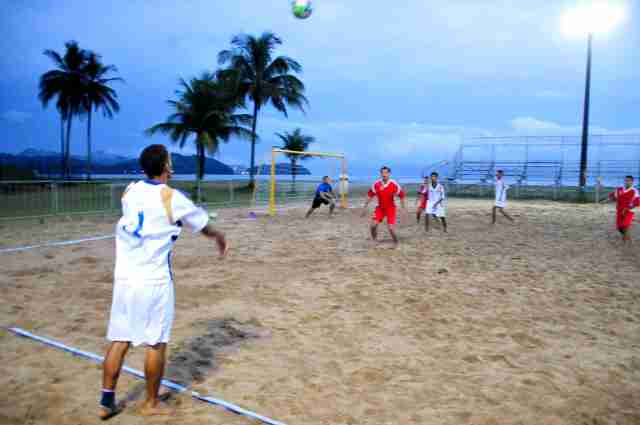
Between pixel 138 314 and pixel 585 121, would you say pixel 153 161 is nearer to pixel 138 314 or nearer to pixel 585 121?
pixel 138 314

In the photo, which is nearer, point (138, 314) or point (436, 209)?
point (138, 314)

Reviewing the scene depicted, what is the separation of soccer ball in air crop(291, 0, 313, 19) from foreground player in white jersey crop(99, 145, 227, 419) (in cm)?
795

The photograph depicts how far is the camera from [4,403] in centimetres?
315

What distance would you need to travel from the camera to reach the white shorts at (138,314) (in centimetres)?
285

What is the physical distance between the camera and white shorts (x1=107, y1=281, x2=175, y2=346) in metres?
2.85

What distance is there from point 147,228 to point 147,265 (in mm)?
220

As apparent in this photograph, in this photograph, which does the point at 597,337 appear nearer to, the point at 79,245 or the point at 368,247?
the point at 368,247

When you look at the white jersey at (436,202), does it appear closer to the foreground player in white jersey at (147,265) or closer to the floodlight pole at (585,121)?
the foreground player in white jersey at (147,265)

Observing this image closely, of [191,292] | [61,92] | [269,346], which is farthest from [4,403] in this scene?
[61,92]

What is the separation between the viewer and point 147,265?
9.43 ft

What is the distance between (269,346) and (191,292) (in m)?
2.12

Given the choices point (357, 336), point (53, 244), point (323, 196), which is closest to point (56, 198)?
point (53, 244)

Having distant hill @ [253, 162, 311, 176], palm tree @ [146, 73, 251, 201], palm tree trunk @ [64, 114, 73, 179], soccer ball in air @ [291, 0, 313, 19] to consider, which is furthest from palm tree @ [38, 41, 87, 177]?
soccer ball in air @ [291, 0, 313, 19]

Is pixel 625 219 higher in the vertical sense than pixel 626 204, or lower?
lower
